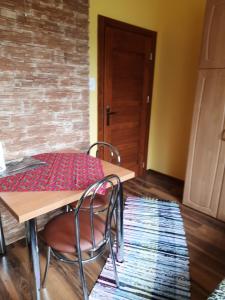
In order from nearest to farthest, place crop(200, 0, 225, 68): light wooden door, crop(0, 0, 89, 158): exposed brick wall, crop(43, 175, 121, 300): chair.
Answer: crop(43, 175, 121, 300): chair
crop(0, 0, 89, 158): exposed brick wall
crop(200, 0, 225, 68): light wooden door

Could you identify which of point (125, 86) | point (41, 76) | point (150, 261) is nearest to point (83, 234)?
point (150, 261)

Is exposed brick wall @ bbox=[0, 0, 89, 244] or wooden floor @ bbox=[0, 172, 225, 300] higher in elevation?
exposed brick wall @ bbox=[0, 0, 89, 244]

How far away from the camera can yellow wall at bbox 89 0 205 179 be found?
243 centimetres

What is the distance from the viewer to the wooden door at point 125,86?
2420mm

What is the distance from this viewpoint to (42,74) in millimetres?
1852

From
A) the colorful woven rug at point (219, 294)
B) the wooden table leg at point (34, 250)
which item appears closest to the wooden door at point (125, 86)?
the wooden table leg at point (34, 250)

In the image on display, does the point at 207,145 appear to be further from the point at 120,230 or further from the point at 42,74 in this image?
the point at 42,74

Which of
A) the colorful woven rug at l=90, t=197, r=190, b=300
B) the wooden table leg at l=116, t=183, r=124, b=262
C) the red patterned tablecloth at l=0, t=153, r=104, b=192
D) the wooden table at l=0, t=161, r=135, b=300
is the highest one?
the red patterned tablecloth at l=0, t=153, r=104, b=192

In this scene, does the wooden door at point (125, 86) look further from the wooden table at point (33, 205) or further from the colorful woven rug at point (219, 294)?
the colorful woven rug at point (219, 294)

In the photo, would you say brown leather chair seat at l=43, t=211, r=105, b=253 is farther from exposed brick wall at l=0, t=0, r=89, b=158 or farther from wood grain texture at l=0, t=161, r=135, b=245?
exposed brick wall at l=0, t=0, r=89, b=158

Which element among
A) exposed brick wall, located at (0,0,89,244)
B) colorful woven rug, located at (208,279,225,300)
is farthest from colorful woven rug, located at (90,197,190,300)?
exposed brick wall, located at (0,0,89,244)

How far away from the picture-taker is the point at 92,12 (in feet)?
7.12

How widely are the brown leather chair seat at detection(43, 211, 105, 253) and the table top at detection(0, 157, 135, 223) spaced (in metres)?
0.27

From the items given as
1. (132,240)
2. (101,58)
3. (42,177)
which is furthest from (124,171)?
(101,58)
